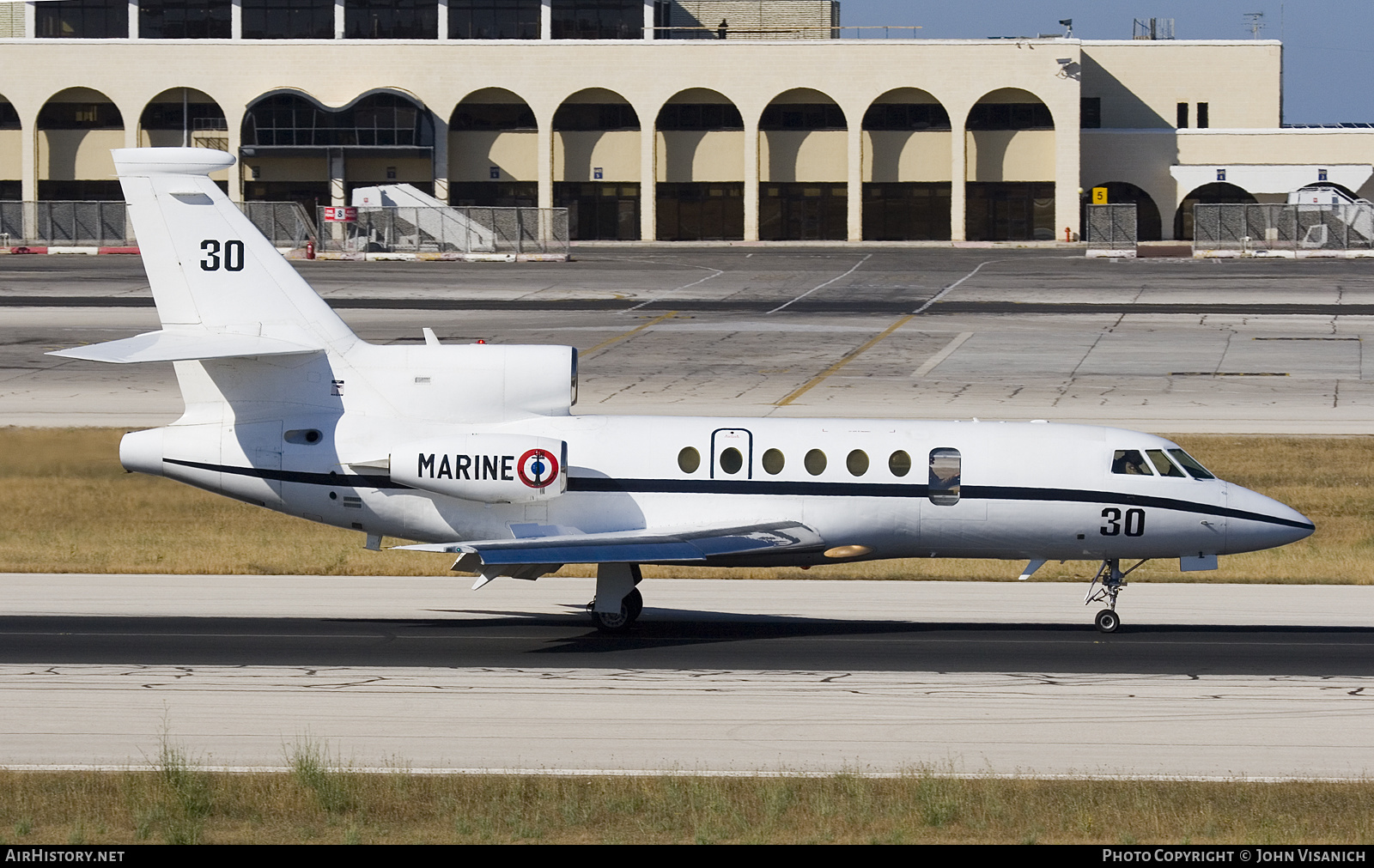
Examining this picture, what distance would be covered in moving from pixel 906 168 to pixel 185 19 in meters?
46.8

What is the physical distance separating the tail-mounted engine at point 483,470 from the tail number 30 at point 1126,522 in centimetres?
797

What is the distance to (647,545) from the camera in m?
24.0

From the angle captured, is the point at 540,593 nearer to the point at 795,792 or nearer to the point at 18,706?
the point at 18,706

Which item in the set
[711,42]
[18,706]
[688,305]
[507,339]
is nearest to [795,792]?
[18,706]

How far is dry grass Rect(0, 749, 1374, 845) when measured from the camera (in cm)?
1538

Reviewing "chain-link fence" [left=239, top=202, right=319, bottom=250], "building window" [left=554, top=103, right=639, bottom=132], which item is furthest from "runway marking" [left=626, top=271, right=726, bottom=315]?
"building window" [left=554, top=103, right=639, bottom=132]

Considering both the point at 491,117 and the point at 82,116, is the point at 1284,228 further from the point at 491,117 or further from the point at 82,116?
the point at 82,116

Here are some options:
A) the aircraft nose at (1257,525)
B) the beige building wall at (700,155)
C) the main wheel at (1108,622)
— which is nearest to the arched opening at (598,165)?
the beige building wall at (700,155)

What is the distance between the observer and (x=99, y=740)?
62.6 feet

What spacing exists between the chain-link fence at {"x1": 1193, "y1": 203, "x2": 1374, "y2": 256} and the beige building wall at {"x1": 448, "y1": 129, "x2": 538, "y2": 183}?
4121 centimetres

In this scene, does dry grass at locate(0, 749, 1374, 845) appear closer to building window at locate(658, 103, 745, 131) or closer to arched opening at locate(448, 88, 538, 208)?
arched opening at locate(448, 88, 538, 208)

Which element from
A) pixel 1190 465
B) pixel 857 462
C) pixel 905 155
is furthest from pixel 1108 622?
pixel 905 155

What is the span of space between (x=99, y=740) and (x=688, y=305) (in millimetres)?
54199

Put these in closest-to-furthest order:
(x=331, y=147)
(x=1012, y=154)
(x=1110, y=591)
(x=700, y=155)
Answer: (x=1110, y=591) → (x=331, y=147) → (x=1012, y=154) → (x=700, y=155)
